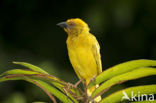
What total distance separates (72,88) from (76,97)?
0.10m

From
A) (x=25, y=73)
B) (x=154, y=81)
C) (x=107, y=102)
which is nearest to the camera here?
(x=107, y=102)

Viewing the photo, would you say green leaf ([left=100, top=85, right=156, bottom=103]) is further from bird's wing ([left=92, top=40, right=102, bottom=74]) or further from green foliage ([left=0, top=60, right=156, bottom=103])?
bird's wing ([left=92, top=40, right=102, bottom=74])

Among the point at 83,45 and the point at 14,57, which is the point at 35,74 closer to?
the point at 83,45

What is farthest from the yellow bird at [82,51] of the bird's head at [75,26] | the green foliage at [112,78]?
the green foliage at [112,78]

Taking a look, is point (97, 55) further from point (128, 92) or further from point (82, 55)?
point (128, 92)

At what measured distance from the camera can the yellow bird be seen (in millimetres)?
2619

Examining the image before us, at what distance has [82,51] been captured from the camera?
262cm

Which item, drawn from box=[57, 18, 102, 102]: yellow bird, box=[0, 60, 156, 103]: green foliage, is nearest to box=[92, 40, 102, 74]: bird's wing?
box=[57, 18, 102, 102]: yellow bird

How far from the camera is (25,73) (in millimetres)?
1280

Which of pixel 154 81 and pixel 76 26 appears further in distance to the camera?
pixel 154 81

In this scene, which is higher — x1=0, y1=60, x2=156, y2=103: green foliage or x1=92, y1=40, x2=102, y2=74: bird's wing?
x1=92, y1=40, x2=102, y2=74: bird's wing

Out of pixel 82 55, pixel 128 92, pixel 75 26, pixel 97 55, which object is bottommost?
pixel 128 92

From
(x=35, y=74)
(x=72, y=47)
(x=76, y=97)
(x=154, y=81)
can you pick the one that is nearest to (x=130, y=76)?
(x=76, y=97)

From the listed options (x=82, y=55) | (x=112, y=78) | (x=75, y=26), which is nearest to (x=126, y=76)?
(x=112, y=78)
